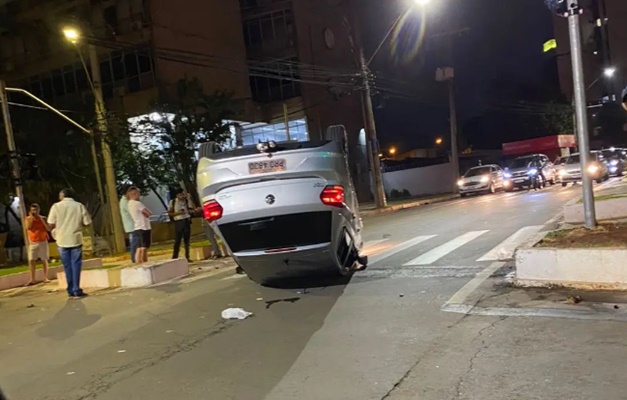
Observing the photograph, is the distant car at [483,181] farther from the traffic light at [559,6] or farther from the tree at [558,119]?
the tree at [558,119]

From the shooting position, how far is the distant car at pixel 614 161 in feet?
93.0

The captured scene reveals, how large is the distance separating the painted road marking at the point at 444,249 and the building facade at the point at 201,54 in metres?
14.0

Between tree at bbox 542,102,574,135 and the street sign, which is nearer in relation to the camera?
tree at bbox 542,102,574,135

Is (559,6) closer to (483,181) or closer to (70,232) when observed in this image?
(70,232)

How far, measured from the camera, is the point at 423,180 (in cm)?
4484

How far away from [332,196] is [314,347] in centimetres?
243

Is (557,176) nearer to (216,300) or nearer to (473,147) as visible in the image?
(216,300)

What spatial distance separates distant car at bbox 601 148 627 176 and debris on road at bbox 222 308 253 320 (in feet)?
84.5

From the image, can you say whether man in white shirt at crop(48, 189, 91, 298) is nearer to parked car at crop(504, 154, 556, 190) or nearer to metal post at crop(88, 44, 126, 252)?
metal post at crop(88, 44, 126, 252)

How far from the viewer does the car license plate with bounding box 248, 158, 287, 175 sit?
730 cm

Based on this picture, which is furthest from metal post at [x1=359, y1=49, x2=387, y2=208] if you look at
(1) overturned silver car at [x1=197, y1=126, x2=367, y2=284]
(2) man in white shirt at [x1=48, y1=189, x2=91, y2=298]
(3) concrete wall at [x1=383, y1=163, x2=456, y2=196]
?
(1) overturned silver car at [x1=197, y1=126, x2=367, y2=284]

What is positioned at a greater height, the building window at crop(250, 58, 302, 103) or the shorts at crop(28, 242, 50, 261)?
the building window at crop(250, 58, 302, 103)

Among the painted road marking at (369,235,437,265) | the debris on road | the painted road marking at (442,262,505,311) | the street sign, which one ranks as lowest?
the painted road marking at (369,235,437,265)

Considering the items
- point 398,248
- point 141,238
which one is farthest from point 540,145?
point 141,238
